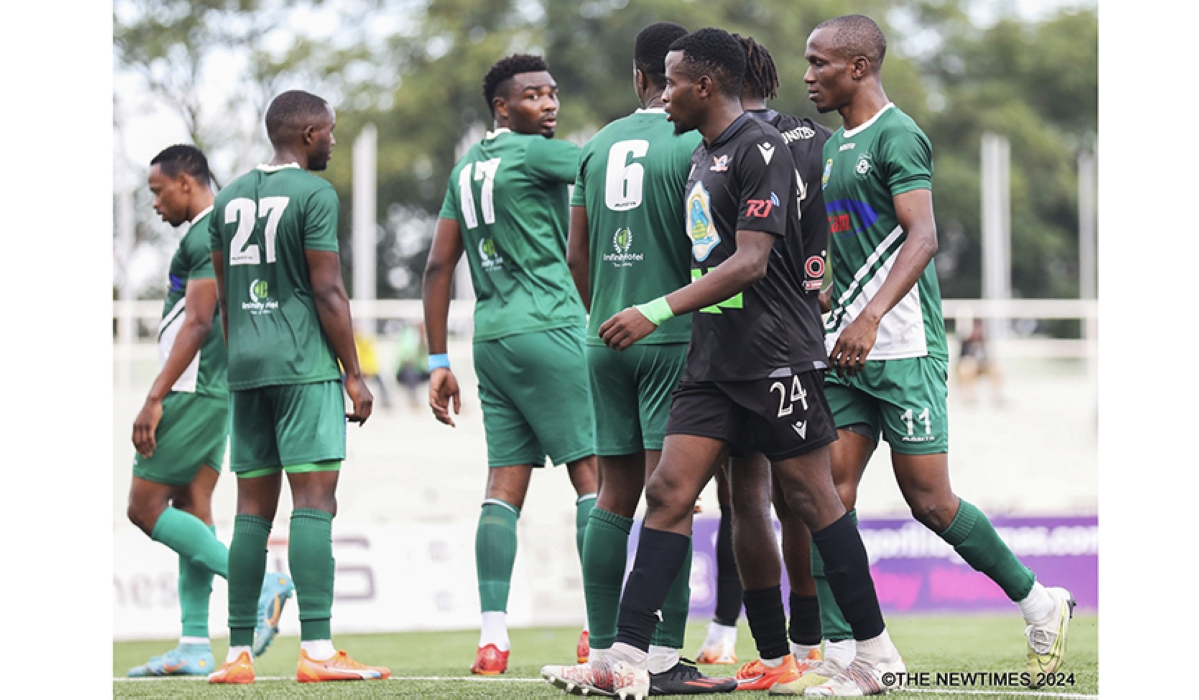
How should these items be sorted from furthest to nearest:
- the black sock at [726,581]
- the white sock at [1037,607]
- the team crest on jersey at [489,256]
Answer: the black sock at [726,581], the team crest on jersey at [489,256], the white sock at [1037,607]

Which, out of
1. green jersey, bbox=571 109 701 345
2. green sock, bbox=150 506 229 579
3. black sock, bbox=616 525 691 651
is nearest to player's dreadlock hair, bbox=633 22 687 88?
green jersey, bbox=571 109 701 345

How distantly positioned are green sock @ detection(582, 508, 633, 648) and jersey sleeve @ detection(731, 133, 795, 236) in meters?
1.41

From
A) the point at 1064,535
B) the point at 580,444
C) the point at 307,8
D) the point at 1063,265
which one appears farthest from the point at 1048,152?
the point at 580,444

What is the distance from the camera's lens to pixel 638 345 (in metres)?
5.78

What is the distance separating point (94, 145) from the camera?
189 inches

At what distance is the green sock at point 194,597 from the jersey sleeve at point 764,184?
403 cm

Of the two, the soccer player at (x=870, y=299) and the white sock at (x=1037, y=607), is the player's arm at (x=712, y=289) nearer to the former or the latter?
the soccer player at (x=870, y=299)

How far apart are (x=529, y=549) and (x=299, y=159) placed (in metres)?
7.84

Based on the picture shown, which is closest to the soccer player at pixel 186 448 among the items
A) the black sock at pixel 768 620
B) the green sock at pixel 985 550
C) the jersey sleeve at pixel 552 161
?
the jersey sleeve at pixel 552 161

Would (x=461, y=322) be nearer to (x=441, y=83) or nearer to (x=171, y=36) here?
(x=171, y=36)

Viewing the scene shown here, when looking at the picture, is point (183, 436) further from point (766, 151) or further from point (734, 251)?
point (766, 151)

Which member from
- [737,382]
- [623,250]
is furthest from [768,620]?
[623,250]

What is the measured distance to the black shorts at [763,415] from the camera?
16.7 ft

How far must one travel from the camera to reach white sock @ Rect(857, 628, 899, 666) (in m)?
5.22
